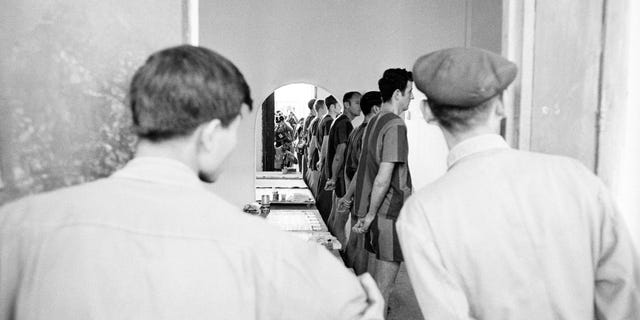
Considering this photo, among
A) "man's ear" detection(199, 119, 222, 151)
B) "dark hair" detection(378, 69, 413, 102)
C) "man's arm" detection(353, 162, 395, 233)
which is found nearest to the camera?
"man's ear" detection(199, 119, 222, 151)

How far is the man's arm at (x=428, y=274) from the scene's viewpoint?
5.56 ft

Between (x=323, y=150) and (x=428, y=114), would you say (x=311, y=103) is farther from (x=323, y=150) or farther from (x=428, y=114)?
(x=428, y=114)

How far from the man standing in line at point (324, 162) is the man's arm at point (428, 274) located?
527 centimetres

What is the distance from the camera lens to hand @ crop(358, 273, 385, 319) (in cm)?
126

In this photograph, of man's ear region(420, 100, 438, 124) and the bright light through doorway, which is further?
the bright light through doorway

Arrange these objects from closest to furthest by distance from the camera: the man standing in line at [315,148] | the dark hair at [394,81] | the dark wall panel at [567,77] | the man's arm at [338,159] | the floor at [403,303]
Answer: the dark wall panel at [567,77], the dark hair at [394,81], the floor at [403,303], the man's arm at [338,159], the man standing in line at [315,148]

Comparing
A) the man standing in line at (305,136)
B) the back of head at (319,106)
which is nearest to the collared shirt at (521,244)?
→ the back of head at (319,106)

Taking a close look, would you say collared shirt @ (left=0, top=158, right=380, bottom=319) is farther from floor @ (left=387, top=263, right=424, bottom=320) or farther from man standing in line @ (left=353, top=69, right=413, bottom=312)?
floor @ (left=387, top=263, right=424, bottom=320)

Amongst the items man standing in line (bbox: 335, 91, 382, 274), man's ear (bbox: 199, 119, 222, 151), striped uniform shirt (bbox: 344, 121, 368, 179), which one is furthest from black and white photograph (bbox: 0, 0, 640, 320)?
striped uniform shirt (bbox: 344, 121, 368, 179)

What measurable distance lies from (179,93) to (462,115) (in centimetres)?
92

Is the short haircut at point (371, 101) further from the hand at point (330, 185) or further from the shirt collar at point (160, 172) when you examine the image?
the shirt collar at point (160, 172)

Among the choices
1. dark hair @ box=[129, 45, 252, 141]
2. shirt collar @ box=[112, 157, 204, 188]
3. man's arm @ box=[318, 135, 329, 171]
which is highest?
→ dark hair @ box=[129, 45, 252, 141]

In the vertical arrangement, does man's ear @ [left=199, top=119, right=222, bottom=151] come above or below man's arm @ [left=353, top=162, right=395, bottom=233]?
above

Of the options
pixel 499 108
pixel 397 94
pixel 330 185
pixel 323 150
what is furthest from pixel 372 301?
pixel 323 150
